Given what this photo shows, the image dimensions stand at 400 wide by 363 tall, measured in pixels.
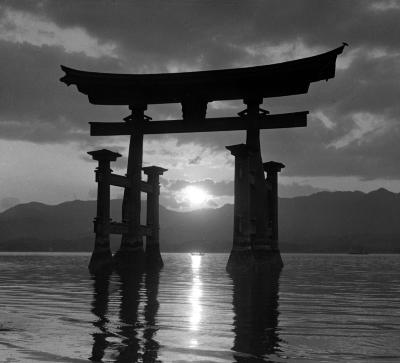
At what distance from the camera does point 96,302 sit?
891cm

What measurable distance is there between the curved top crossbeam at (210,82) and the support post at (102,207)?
312 centimetres

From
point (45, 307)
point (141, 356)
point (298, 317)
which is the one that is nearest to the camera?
point (141, 356)

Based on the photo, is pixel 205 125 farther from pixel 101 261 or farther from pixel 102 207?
pixel 101 261

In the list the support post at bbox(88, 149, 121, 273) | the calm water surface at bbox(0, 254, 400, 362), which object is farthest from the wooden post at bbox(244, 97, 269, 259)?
the calm water surface at bbox(0, 254, 400, 362)

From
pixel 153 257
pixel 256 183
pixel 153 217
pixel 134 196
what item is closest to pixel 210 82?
pixel 256 183

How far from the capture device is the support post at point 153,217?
2380cm

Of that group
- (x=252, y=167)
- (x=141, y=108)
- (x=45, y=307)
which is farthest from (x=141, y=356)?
(x=141, y=108)

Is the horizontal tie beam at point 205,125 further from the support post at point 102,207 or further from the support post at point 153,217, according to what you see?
the support post at point 153,217

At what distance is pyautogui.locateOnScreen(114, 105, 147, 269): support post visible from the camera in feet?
68.2

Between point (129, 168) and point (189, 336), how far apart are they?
16271 mm

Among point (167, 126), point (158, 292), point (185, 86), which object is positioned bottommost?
point (158, 292)

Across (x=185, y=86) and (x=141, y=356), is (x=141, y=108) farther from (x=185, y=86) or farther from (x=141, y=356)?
(x=141, y=356)

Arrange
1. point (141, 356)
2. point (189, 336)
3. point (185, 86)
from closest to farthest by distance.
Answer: point (141, 356) → point (189, 336) → point (185, 86)

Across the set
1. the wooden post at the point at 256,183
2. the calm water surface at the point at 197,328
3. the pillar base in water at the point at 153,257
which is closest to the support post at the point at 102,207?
the pillar base in water at the point at 153,257
